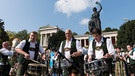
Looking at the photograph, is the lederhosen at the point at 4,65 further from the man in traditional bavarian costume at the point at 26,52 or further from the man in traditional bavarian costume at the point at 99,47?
the man in traditional bavarian costume at the point at 99,47

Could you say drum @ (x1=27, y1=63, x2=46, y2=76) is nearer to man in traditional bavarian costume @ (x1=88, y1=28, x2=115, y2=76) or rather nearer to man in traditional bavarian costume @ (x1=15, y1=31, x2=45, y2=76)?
man in traditional bavarian costume @ (x1=15, y1=31, x2=45, y2=76)

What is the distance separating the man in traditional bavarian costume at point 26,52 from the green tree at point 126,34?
48276 millimetres

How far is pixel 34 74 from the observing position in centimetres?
652

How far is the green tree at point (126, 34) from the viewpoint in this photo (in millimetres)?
54625

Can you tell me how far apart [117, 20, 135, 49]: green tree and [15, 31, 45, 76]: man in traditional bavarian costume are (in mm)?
48276

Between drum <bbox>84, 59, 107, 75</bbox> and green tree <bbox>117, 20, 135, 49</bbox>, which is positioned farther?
green tree <bbox>117, 20, 135, 49</bbox>

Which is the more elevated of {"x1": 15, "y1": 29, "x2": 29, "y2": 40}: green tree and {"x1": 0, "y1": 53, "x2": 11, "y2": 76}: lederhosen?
{"x1": 15, "y1": 29, "x2": 29, "y2": 40}: green tree

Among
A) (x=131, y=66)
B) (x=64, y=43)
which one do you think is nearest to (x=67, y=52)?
(x=64, y=43)

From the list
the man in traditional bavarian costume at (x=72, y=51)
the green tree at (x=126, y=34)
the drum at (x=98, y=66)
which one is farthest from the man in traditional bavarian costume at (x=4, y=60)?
the green tree at (x=126, y=34)

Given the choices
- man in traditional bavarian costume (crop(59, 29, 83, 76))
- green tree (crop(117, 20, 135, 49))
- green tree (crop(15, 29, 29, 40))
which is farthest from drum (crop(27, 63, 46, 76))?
green tree (crop(15, 29, 29, 40))

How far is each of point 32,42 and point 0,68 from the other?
287 centimetres

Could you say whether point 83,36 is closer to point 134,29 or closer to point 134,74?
point 134,29

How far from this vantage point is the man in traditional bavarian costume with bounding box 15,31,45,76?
6.94 m

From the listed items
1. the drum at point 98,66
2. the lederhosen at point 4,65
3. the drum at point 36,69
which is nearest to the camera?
the drum at point 98,66
